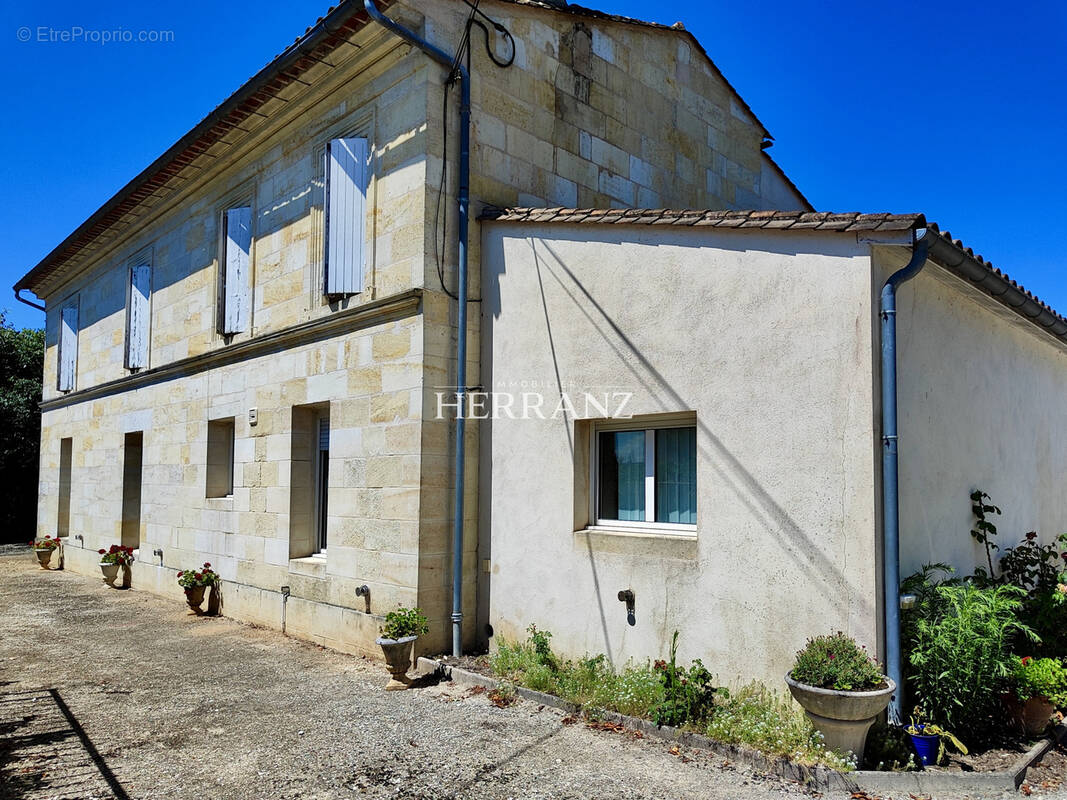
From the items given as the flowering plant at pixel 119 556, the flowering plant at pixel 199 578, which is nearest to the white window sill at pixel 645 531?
the flowering plant at pixel 199 578

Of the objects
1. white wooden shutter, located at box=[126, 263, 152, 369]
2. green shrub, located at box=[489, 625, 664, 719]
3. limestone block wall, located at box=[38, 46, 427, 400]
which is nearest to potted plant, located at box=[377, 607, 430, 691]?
green shrub, located at box=[489, 625, 664, 719]

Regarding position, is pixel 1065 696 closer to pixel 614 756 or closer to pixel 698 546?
pixel 698 546

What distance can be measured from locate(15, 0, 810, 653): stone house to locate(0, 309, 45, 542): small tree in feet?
32.5

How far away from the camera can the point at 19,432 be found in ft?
65.3

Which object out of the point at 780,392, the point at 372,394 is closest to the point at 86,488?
the point at 372,394

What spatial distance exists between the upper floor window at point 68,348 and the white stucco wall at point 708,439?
12136mm

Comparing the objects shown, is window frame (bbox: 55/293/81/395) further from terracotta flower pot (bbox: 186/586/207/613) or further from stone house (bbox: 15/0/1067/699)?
terracotta flower pot (bbox: 186/586/207/613)

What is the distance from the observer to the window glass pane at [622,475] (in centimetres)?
629

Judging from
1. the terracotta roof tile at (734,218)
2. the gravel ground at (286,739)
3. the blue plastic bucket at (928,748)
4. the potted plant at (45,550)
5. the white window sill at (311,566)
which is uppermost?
the terracotta roof tile at (734,218)

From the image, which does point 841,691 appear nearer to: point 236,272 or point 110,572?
point 236,272

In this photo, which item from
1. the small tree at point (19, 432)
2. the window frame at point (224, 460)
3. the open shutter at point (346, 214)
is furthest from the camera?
the small tree at point (19, 432)

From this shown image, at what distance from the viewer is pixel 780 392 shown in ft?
17.0

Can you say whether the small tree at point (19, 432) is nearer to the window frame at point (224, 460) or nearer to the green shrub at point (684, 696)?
the window frame at point (224, 460)

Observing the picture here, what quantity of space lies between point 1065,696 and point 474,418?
4.87 metres
